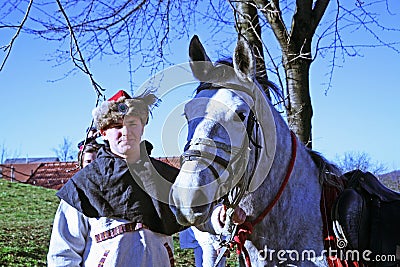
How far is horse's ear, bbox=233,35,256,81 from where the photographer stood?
Result: 116 inches

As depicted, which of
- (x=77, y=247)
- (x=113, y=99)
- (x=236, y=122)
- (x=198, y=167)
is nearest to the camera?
(x=198, y=167)

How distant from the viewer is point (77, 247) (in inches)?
136

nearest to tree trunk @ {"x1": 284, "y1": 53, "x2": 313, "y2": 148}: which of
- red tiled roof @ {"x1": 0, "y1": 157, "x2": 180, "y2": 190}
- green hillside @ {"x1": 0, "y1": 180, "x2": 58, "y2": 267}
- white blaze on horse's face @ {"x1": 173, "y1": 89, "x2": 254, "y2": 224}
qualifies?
white blaze on horse's face @ {"x1": 173, "y1": 89, "x2": 254, "y2": 224}

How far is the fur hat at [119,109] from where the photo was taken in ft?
11.7

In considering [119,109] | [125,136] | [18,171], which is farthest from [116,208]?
[18,171]

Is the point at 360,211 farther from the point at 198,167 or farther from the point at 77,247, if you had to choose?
the point at 77,247

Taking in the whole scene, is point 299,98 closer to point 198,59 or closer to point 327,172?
point 327,172

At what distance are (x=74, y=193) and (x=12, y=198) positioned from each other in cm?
1565

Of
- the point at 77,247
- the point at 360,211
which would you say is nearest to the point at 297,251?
the point at 360,211

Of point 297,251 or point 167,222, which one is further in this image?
point 167,222

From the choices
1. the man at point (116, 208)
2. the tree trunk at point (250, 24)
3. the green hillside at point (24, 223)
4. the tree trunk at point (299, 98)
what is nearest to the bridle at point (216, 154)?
the man at point (116, 208)

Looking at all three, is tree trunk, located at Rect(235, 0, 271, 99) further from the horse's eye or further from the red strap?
the horse's eye

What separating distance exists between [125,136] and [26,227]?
10.2 metres

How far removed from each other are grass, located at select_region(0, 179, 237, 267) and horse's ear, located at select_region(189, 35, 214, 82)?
731cm
